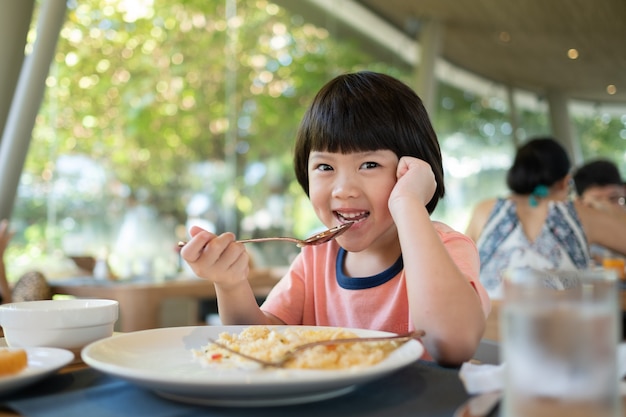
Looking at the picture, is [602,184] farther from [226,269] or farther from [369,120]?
[226,269]

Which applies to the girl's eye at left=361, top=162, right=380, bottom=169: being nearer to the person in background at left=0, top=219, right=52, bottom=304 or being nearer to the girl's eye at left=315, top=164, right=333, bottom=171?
the girl's eye at left=315, top=164, right=333, bottom=171

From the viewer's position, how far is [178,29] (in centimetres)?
533

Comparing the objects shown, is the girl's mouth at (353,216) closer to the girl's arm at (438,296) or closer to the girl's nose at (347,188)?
the girl's nose at (347,188)

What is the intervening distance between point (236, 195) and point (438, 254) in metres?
4.89

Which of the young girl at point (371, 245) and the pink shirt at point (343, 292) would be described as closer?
the young girl at point (371, 245)

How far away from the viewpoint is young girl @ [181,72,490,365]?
3.34 feet

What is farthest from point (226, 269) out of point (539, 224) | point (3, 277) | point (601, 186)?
point (601, 186)

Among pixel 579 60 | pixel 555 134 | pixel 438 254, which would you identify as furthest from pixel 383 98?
pixel 555 134

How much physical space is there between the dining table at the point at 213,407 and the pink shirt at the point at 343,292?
414 mm

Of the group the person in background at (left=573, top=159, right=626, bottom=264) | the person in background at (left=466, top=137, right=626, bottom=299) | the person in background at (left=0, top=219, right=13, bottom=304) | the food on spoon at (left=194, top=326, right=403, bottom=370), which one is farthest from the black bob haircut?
the person in background at (left=573, top=159, right=626, bottom=264)

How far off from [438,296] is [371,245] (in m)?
0.40

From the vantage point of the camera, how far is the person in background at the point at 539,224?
2854 millimetres

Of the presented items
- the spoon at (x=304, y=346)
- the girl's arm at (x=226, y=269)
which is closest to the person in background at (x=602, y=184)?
the girl's arm at (x=226, y=269)

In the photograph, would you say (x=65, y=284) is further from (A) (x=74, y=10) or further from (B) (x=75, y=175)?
(A) (x=74, y=10)
